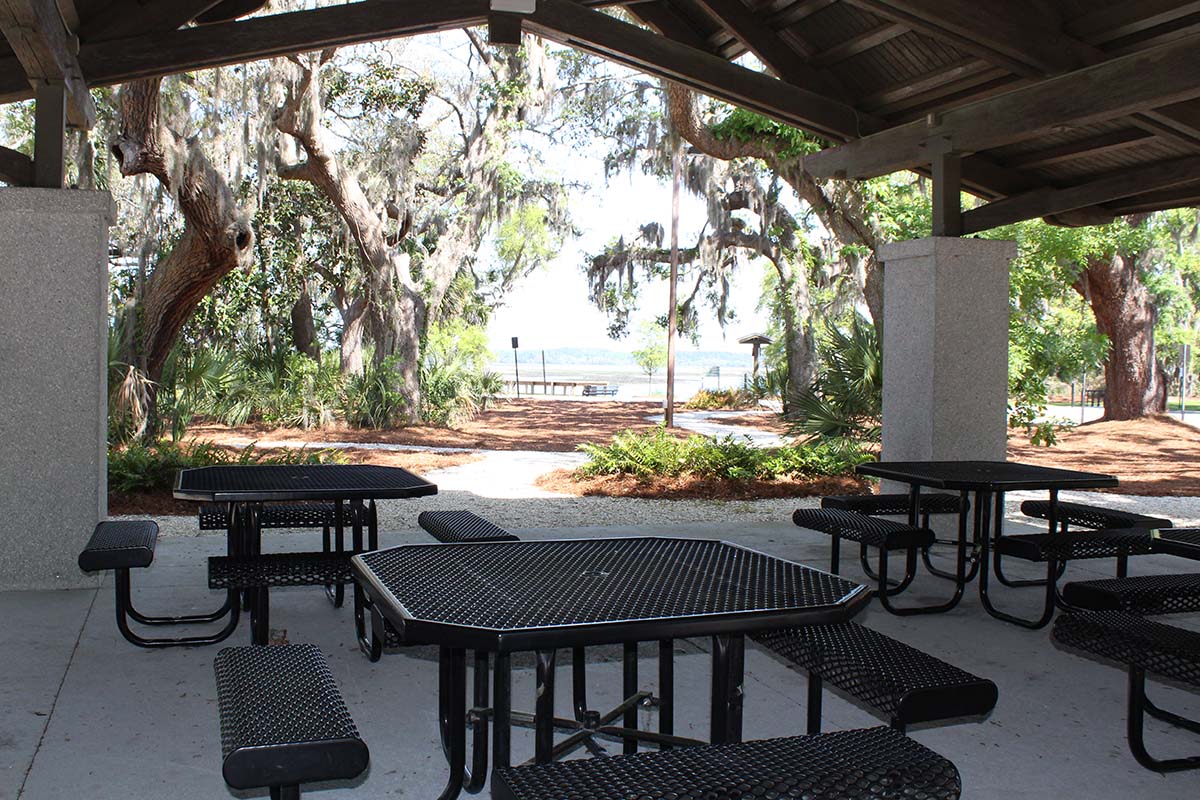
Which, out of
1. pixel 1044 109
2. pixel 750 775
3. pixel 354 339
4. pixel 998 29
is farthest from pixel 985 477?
pixel 354 339

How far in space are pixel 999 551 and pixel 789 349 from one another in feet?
61.2

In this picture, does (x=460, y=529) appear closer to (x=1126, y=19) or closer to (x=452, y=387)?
(x=1126, y=19)

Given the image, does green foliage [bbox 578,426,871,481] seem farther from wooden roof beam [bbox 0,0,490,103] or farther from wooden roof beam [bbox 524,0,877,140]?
wooden roof beam [bbox 0,0,490,103]

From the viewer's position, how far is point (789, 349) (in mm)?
23219

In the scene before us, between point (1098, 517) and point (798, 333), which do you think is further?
point (798, 333)

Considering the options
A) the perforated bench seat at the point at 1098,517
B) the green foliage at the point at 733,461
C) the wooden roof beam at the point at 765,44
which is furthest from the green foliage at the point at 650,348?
the perforated bench seat at the point at 1098,517

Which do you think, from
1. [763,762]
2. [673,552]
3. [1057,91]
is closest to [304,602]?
[673,552]

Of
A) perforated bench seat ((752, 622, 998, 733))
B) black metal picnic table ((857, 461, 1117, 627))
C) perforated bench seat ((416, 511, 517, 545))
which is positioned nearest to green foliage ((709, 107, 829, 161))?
black metal picnic table ((857, 461, 1117, 627))

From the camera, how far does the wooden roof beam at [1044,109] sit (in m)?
4.76

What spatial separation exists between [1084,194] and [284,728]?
681 centimetres

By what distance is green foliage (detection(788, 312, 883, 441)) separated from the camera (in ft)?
32.3

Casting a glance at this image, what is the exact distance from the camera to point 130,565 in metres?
3.80

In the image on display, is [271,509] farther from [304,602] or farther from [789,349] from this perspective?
[789,349]

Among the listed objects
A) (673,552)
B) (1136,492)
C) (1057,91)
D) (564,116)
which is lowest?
(1136,492)
